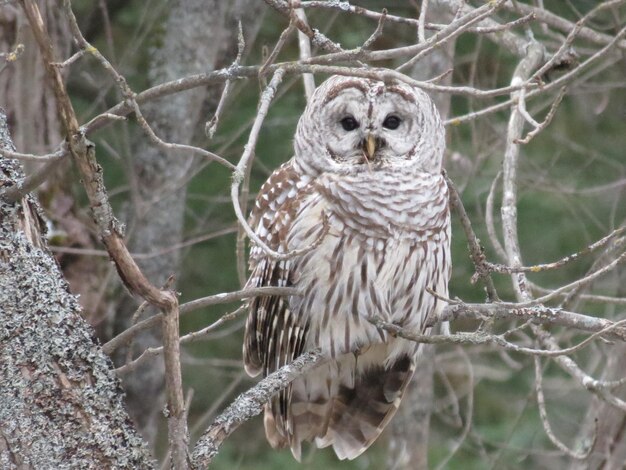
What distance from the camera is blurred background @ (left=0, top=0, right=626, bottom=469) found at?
15.7ft

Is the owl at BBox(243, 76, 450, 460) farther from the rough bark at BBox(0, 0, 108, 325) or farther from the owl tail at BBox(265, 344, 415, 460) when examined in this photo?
the rough bark at BBox(0, 0, 108, 325)

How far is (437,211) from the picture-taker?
389 centimetres

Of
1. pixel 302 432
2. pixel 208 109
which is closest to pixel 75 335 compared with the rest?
pixel 302 432

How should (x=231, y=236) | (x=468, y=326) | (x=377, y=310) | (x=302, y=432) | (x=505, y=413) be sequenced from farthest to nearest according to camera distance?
(x=505, y=413), (x=231, y=236), (x=468, y=326), (x=302, y=432), (x=377, y=310)

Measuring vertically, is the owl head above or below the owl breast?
above

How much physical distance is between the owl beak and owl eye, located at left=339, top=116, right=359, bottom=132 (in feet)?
0.31

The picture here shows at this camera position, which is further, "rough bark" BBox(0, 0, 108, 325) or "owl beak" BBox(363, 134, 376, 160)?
"rough bark" BBox(0, 0, 108, 325)

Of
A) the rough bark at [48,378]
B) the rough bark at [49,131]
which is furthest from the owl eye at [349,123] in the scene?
the rough bark at [48,378]

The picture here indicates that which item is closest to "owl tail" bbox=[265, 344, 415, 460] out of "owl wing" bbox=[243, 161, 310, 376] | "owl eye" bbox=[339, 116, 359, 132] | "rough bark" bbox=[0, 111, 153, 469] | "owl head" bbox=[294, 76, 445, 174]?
"owl wing" bbox=[243, 161, 310, 376]

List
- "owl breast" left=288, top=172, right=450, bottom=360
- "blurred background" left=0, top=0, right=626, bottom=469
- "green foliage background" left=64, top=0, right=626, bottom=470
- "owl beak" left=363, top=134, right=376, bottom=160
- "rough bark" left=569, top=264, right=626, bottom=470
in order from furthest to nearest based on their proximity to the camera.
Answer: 1. "green foliage background" left=64, top=0, right=626, bottom=470
2. "blurred background" left=0, top=0, right=626, bottom=469
3. "rough bark" left=569, top=264, right=626, bottom=470
4. "owl beak" left=363, top=134, right=376, bottom=160
5. "owl breast" left=288, top=172, right=450, bottom=360

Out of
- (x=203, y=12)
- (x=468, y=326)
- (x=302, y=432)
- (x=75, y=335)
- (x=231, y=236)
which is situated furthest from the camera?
(x=231, y=236)

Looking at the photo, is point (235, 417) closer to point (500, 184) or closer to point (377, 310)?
point (377, 310)

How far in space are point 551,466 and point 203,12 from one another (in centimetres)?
394

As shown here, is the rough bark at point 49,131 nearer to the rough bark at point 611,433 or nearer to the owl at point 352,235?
the owl at point 352,235
